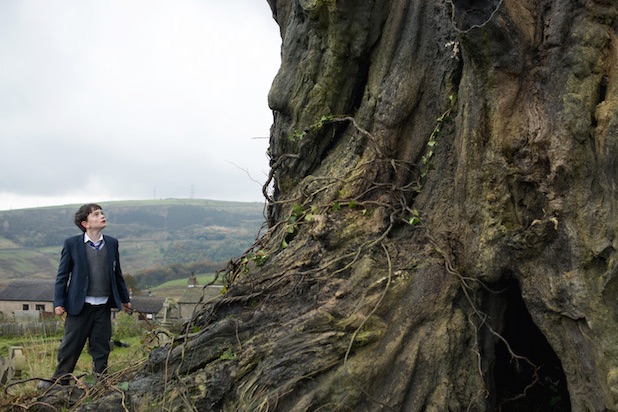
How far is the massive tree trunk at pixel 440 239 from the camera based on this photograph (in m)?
5.44

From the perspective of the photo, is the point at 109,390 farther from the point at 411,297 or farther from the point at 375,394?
the point at 411,297

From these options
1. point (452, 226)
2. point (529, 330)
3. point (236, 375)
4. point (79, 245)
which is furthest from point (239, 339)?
point (529, 330)

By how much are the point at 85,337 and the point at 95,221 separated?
161 cm

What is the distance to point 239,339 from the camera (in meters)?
6.46

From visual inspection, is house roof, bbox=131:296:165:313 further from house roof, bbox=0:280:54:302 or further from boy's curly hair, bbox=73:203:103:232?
boy's curly hair, bbox=73:203:103:232

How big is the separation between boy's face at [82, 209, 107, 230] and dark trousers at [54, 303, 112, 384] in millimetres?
1062

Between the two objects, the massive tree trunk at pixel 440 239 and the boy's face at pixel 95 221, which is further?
the boy's face at pixel 95 221

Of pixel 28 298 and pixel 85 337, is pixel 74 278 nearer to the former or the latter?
pixel 85 337

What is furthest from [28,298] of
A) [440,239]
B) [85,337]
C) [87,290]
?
[440,239]

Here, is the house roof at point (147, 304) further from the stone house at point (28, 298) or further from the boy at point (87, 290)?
the boy at point (87, 290)

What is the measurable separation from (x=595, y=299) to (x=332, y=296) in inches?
99.0

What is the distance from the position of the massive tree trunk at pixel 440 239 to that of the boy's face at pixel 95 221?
6.67 feet

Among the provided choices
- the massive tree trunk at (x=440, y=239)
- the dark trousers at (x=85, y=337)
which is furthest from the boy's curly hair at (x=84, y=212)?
the massive tree trunk at (x=440, y=239)

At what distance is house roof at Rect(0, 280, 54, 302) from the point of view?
184 feet
